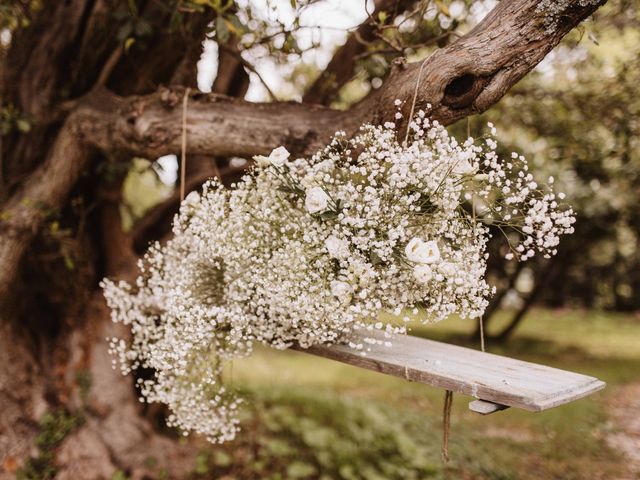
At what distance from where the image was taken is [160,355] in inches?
108

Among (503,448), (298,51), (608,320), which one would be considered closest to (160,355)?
(298,51)

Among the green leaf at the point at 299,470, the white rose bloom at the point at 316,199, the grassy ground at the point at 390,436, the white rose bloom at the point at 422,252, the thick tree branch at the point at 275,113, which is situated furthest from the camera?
the grassy ground at the point at 390,436

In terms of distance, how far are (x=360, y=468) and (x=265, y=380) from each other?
3.59 meters

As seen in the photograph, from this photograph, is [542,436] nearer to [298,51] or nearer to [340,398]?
[340,398]

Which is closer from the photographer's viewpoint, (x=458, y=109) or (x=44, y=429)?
(x=458, y=109)

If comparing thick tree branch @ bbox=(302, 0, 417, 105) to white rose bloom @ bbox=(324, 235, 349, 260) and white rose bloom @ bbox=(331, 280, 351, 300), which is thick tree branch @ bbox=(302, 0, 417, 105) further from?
white rose bloom @ bbox=(331, 280, 351, 300)

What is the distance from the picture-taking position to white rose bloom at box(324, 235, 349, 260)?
7.60ft

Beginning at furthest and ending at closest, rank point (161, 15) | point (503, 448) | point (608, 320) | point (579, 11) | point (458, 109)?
point (608, 320)
point (503, 448)
point (161, 15)
point (458, 109)
point (579, 11)

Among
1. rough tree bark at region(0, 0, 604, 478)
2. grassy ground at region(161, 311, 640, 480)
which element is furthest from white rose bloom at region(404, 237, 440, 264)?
grassy ground at region(161, 311, 640, 480)

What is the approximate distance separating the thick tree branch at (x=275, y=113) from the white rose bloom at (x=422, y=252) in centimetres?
74

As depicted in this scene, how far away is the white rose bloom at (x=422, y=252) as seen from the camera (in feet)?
7.12

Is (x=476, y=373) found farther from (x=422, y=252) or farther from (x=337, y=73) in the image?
(x=337, y=73)

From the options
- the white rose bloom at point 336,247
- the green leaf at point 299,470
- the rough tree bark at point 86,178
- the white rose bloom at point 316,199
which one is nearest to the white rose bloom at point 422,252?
the white rose bloom at point 336,247

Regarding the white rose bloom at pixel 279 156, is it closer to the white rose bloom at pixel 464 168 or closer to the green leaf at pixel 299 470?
the white rose bloom at pixel 464 168
